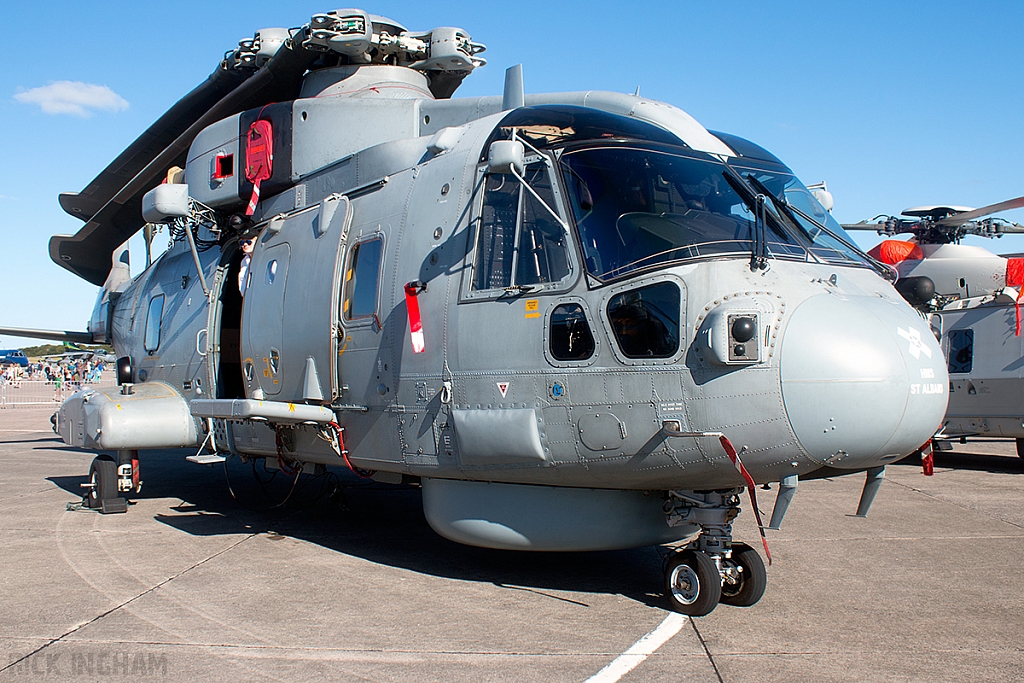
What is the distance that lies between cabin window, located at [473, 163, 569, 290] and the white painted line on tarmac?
213 centimetres

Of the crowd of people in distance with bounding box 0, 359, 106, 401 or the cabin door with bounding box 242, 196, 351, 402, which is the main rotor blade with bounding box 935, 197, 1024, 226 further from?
the crowd of people in distance with bounding box 0, 359, 106, 401

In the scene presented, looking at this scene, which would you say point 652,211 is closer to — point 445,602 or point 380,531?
point 445,602

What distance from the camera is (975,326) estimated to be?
44.7ft

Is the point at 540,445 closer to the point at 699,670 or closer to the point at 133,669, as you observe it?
the point at 699,670

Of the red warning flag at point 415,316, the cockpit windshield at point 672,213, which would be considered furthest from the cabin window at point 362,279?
the cockpit windshield at point 672,213

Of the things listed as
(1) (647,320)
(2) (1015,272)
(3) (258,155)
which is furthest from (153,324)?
(2) (1015,272)

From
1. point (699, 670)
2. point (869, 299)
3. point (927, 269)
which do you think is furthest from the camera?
point (927, 269)

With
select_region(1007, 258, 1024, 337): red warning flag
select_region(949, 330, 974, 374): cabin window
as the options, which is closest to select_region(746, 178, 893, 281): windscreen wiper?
select_region(949, 330, 974, 374): cabin window

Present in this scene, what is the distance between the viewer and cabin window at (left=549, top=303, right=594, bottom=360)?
5.16 meters

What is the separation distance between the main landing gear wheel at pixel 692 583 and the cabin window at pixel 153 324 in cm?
655

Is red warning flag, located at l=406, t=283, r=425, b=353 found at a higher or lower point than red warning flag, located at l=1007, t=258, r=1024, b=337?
lower

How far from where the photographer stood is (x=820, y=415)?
4.59m

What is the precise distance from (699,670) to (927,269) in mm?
12432

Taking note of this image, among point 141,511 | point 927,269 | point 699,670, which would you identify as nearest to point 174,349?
point 141,511
